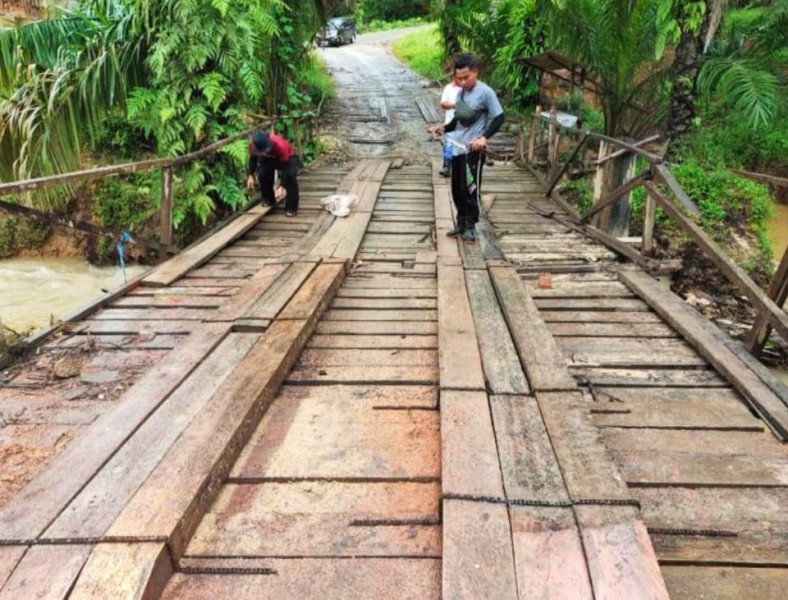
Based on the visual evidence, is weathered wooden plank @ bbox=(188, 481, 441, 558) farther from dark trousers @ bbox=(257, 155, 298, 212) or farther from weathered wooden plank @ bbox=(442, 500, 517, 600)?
dark trousers @ bbox=(257, 155, 298, 212)

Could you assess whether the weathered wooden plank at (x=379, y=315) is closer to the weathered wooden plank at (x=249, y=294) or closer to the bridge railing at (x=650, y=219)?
the weathered wooden plank at (x=249, y=294)

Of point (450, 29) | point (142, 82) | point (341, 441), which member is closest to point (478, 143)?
point (341, 441)

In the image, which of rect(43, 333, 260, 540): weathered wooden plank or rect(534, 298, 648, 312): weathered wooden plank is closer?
rect(43, 333, 260, 540): weathered wooden plank

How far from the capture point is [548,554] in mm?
1774

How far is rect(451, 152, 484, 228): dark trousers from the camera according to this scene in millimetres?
5400

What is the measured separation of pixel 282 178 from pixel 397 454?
5.32 metres

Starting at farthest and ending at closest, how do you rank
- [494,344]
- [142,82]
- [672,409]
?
[142,82]
[494,344]
[672,409]

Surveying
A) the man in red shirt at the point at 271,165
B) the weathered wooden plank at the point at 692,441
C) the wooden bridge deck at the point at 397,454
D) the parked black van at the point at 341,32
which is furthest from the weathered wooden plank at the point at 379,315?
the parked black van at the point at 341,32

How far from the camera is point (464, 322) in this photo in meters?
3.61

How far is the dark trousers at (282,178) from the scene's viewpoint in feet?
22.6

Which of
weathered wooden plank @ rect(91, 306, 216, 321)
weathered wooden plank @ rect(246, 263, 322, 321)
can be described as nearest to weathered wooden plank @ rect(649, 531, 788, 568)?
weathered wooden plank @ rect(246, 263, 322, 321)

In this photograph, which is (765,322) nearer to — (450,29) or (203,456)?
(203,456)

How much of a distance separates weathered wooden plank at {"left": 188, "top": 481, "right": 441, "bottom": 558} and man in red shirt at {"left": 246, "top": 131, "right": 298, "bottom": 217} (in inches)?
200

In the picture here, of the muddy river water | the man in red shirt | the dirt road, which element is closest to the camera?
the man in red shirt
